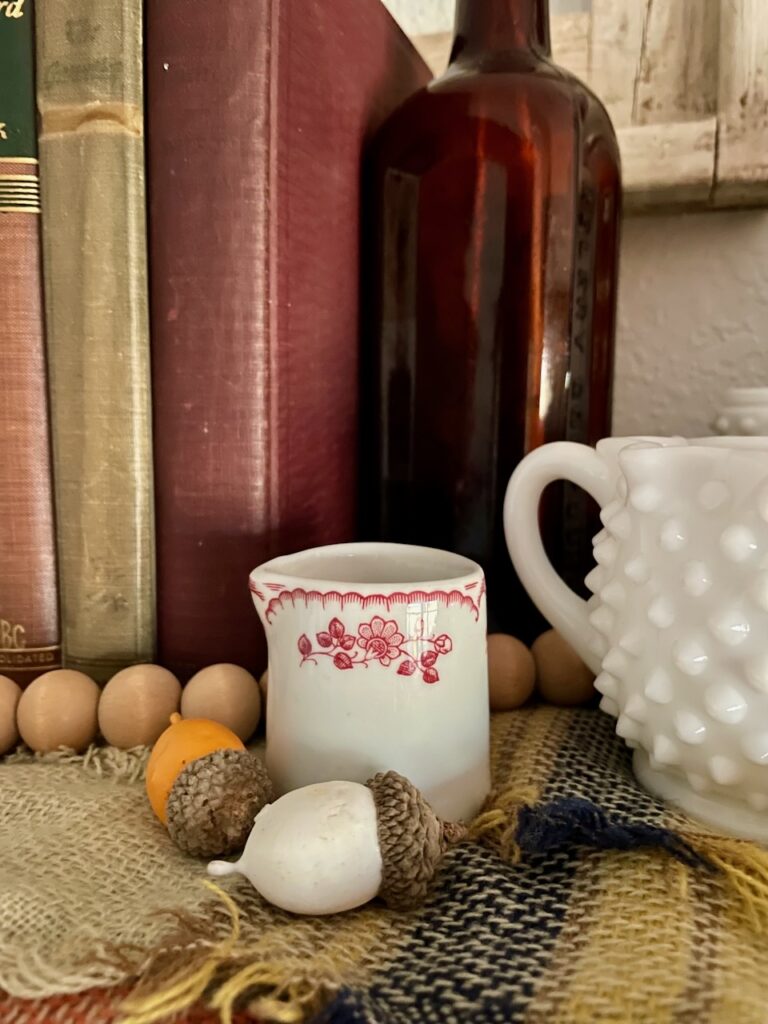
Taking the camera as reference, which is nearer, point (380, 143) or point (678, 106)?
point (380, 143)

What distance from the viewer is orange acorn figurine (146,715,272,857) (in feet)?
1.08

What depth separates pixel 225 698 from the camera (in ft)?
1.42

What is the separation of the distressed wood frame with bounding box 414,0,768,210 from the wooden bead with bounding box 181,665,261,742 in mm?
460

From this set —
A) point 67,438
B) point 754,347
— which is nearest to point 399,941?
point 67,438

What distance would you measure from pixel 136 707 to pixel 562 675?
0.74 ft

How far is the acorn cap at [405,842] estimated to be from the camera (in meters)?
0.29

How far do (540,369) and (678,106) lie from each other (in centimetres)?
28

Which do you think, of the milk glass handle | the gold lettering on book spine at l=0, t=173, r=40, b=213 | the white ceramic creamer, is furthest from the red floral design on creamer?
the gold lettering on book spine at l=0, t=173, r=40, b=213

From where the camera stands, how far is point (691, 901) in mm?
302

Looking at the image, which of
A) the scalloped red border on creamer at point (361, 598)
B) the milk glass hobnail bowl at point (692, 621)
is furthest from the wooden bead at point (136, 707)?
the milk glass hobnail bowl at point (692, 621)

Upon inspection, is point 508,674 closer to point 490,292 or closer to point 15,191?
point 490,292

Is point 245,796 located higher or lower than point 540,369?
lower

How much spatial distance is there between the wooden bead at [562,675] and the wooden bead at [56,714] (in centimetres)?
24

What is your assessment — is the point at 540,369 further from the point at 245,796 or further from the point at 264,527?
the point at 245,796
